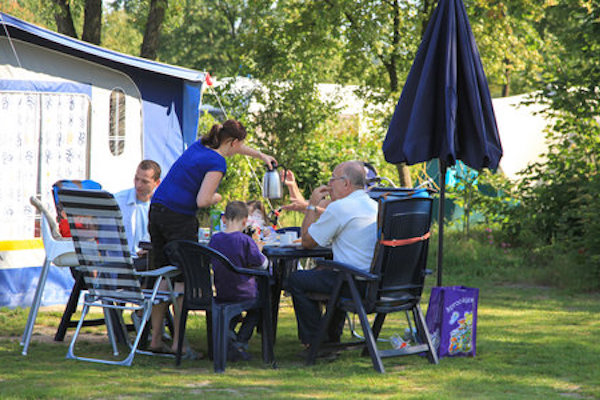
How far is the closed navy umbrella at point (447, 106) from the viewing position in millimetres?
5688

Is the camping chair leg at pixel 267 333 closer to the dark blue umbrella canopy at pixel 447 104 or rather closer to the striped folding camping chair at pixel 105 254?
the striped folding camping chair at pixel 105 254

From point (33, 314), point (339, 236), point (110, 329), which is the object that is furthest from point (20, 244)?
point (339, 236)

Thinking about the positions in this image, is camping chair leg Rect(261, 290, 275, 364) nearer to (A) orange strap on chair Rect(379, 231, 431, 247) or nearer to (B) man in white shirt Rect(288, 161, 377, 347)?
(B) man in white shirt Rect(288, 161, 377, 347)

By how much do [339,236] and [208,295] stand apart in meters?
0.91

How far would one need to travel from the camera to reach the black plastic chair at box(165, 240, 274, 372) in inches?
202

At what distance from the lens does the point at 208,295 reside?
5270 mm

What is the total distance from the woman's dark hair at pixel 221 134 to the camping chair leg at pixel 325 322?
1225mm

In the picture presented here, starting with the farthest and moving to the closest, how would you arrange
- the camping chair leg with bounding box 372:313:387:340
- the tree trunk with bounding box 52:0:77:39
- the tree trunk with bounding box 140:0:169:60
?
the tree trunk with bounding box 140:0:169:60
the tree trunk with bounding box 52:0:77:39
the camping chair leg with bounding box 372:313:387:340

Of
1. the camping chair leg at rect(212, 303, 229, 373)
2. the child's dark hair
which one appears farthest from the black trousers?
the camping chair leg at rect(212, 303, 229, 373)

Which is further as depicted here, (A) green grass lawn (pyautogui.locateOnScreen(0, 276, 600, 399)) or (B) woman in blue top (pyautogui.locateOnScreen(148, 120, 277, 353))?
(B) woman in blue top (pyautogui.locateOnScreen(148, 120, 277, 353))

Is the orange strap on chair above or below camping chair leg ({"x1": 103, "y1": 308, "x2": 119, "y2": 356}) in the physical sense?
above

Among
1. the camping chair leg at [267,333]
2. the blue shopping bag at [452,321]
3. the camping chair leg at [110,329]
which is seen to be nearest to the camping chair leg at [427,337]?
the blue shopping bag at [452,321]

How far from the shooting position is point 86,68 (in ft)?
26.7

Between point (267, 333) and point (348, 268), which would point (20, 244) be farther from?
point (348, 268)
